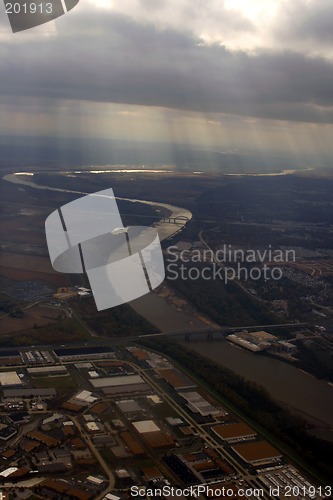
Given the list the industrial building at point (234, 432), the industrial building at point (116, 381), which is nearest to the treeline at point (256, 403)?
the industrial building at point (234, 432)

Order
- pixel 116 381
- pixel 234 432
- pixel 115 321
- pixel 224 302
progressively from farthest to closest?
pixel 224 302 → pixel 115 321 → pixel 116 381 → pixel 234 432

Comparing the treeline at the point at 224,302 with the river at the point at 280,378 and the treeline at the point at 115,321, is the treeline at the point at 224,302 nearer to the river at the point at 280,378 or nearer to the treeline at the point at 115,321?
the river at the point at 280,378

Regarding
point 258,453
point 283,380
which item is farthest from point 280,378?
point 258,453

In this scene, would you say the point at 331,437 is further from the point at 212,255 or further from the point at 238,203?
the point at 238,203

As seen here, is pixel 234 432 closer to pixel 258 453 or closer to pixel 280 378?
pixel 258 453

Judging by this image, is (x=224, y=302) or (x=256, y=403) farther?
(x=224, y=302)

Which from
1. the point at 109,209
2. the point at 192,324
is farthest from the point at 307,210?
the point at 192,324

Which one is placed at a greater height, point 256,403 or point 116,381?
point 116,381

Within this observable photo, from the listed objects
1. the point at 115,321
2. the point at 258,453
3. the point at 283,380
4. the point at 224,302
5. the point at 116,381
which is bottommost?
the point at 283,380
